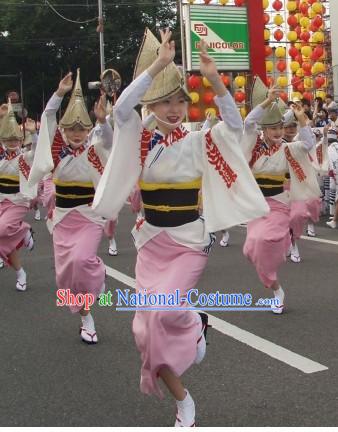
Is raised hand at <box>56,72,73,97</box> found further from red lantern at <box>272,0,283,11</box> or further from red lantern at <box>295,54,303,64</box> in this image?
red lantern at <box>295,54,303,64</box>

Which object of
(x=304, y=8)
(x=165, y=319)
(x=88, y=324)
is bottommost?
(x=88, y=324)

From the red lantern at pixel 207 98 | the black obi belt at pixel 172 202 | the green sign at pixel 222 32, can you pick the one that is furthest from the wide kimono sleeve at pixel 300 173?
the green sign at pixel 222 32

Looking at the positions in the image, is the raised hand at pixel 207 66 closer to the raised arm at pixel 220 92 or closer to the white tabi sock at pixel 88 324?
the raised arm at pixel 220 92

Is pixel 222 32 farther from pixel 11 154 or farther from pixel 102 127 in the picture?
pixel 102 127

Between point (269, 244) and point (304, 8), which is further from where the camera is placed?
point (304, 8)

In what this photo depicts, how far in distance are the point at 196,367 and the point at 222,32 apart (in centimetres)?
1422

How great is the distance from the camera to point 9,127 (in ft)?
22.4

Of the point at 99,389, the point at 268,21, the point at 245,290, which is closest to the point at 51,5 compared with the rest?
the point at 268,21

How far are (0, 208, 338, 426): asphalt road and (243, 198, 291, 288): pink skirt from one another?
390 mm

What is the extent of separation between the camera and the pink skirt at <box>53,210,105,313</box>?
4.88 meters

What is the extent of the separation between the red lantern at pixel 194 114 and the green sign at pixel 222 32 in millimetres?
1349

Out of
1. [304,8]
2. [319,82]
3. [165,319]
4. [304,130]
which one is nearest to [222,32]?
[304,8]

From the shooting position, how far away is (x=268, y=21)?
17.8 meters

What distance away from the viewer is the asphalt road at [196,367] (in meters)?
3.35
